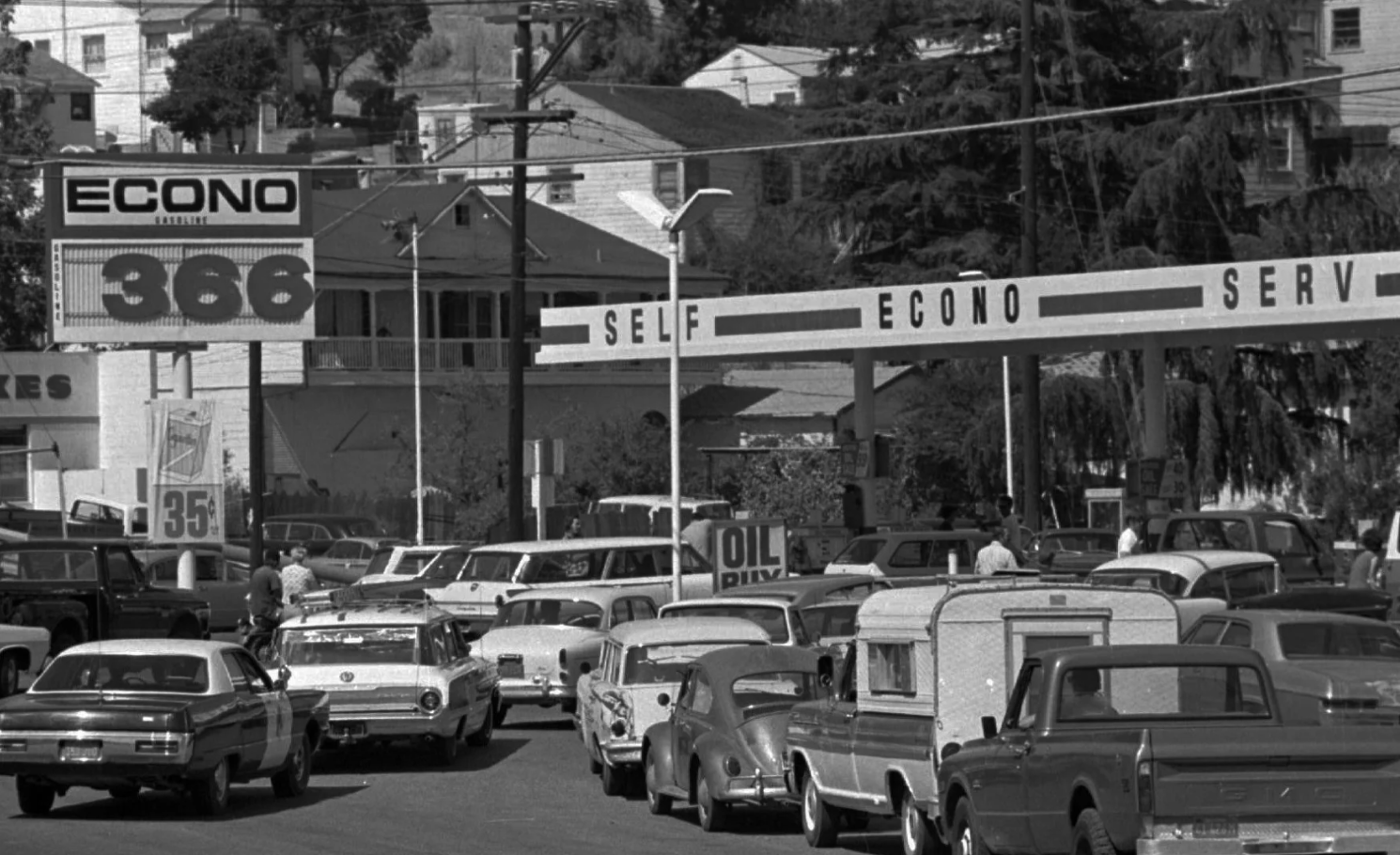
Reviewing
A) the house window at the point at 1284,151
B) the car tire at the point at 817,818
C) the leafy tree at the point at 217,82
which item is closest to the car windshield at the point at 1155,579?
the car tire at the point at 817,818

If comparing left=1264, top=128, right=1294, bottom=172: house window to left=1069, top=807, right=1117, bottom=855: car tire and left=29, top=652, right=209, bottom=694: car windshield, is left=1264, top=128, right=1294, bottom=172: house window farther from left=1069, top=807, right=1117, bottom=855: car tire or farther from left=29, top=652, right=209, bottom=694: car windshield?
left=1069, top=807, right=1117, bottom=855: car tire

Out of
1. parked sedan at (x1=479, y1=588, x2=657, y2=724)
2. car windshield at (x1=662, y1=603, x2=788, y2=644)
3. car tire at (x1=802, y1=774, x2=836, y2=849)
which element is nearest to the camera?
car tire at (x1=802, y1=774, x2=836, y2=849)

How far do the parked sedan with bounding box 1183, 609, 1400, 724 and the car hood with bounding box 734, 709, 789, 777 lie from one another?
3.49 m

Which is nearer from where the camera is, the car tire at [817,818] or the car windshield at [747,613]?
the car tire at [817,818]

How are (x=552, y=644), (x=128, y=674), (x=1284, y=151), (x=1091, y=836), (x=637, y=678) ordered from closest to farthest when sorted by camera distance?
(x=1091, y=836)
(x=128, y=674)
(x=637, y=678)
(x=552, y=644)
(x=1284, y=151)

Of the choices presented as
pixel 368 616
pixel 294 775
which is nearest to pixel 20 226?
pixel 368 616

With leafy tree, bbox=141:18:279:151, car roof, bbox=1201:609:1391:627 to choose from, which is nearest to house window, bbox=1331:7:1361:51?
leafy tree, bbox=141:18:279:151

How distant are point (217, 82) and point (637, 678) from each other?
10060 cm

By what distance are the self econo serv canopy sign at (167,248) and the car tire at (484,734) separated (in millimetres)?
17088

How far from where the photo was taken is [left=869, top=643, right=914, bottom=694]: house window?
15.1 meters

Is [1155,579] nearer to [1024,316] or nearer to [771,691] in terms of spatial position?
[771,691]

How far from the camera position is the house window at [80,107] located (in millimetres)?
112062

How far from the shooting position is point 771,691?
17781 mm

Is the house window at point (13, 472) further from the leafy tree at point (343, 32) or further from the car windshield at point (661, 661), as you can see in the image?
the leafy tree at point (343, 32)
